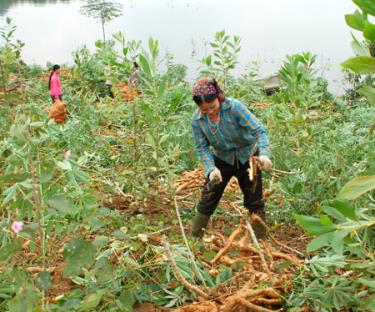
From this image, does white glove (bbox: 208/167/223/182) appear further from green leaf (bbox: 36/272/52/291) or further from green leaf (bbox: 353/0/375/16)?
green leaf (bbox: 353/0/375/16)

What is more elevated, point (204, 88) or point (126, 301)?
point (204, 88)

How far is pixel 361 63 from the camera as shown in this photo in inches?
58.4

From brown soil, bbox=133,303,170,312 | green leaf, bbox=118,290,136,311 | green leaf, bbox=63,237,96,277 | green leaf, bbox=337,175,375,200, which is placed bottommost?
brown soil, bbox=133,303,170,312

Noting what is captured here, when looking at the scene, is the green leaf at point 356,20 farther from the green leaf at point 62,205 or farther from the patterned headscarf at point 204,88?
the patterned headscarf at point 204,88

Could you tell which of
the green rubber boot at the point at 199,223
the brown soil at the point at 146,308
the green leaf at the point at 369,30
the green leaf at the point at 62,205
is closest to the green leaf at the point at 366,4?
the green leaf at the point at 369,30

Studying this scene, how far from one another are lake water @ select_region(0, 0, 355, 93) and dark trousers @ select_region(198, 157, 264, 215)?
7.35 m

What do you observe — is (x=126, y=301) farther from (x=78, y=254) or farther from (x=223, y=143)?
(x=223, y=143)

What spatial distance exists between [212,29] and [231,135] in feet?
54.7

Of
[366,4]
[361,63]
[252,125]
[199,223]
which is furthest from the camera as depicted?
[199,223]

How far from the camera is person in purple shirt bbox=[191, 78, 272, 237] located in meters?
2.83

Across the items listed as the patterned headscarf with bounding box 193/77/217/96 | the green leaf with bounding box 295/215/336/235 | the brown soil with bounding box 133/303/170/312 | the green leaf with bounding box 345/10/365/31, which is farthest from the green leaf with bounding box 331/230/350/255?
the patterned headscarf with bounding box 193/77/217/96

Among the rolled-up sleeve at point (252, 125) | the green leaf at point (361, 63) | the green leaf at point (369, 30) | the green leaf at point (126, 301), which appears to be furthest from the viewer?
the rolled-up sleeve at point (252, 125)

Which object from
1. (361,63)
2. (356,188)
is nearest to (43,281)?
(356,188)

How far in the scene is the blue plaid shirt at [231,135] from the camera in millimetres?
2924
